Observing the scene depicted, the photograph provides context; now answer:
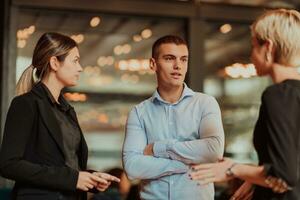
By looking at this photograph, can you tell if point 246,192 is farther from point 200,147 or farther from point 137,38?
point 137,38

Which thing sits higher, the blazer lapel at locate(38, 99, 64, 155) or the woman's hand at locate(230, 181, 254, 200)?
the blazer lapel at locate(38, 99, 64, 155)

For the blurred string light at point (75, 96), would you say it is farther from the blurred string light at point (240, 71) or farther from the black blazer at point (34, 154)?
the black blazer at point (34, 154)

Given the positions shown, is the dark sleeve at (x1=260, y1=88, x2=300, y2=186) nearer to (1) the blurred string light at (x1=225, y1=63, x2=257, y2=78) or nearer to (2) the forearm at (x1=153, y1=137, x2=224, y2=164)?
(2) the forearm at (x1=153, y1=137, x2=224, y2=164)

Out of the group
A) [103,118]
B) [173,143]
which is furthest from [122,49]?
[173,143]

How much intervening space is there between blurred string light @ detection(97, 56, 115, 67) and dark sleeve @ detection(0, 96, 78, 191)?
4561mm

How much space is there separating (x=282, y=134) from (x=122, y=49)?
196 inches

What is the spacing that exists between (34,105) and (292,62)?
1224mm

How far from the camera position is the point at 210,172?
205 cm

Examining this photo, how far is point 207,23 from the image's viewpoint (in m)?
5.93

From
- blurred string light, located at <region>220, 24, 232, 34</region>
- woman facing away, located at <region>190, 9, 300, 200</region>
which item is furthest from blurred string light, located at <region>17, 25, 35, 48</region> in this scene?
woman facing away, located at <region>190, 9, 300, 200</region>

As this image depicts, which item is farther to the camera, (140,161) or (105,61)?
(105,61)

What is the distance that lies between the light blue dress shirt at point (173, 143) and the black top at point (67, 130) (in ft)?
1.03

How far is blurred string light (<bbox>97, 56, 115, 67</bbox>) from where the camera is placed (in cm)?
724

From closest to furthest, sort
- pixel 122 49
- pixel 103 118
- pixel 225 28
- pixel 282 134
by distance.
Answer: pixel 282 134 < pixel 225 28 < pixel 122 49 < pixel 103 118
